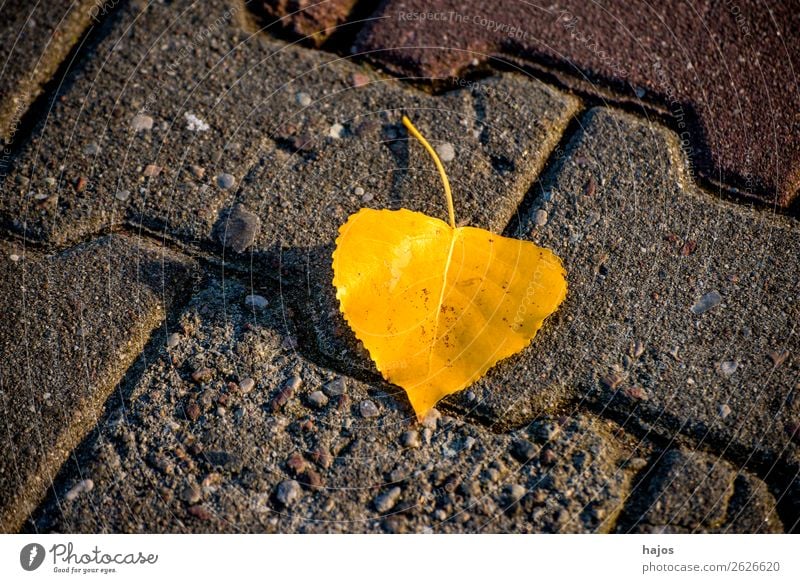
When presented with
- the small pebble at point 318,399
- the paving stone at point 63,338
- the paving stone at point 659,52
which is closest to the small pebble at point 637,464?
the small pebble at point 318,399

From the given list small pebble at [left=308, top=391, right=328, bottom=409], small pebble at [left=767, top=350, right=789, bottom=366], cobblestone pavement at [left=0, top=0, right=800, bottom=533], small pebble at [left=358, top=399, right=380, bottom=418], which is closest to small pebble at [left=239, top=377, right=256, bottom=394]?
cobblestone pavement at [left=0, top=0, right=800, bottom=533]

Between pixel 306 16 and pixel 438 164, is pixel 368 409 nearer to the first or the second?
pixel 438 164

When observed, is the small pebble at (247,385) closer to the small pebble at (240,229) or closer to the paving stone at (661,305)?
the small pebble at (240,229)

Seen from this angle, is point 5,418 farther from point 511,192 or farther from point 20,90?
point 511,192

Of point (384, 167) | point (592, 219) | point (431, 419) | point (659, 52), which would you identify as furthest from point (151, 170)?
point (659, 52)

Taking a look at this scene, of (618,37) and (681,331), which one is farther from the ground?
(618,37)

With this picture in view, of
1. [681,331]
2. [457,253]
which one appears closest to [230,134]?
[457,253]
